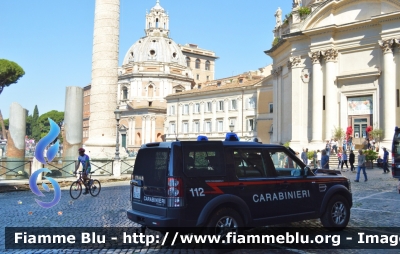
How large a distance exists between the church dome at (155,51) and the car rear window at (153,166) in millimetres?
92343

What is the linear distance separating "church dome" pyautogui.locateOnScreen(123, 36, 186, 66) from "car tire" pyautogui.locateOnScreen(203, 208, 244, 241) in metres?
93.2

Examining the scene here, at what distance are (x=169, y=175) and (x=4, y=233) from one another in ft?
13.6

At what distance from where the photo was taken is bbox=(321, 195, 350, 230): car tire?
26.5 ft

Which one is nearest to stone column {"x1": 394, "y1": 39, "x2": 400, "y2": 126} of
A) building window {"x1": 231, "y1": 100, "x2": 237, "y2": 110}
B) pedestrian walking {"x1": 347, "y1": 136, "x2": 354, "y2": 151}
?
pedestrian walking {"x1": 347, "y1": 136, "x2": 354, "y2": 151}

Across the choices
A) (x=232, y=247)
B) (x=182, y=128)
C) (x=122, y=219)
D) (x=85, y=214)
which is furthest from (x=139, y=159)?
(x=182, y=128)

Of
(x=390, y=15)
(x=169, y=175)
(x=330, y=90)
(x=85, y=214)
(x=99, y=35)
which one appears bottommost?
(x=85, y=214)

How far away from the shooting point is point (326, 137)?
33219mm

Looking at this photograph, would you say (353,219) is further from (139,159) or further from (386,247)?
(139,159)

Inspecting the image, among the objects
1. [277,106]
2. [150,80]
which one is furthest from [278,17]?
[150,80]

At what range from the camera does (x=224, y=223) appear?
6.75 meters

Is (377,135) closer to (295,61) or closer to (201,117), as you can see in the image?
(295,61)

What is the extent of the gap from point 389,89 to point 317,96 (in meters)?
5.62

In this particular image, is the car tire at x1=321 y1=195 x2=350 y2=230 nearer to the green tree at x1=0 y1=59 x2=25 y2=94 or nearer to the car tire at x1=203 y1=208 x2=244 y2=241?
the car tire at x1=203 y1=208 x2=244 y2=241

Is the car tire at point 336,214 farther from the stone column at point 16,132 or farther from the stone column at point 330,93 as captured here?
the stone column at point 330,93
